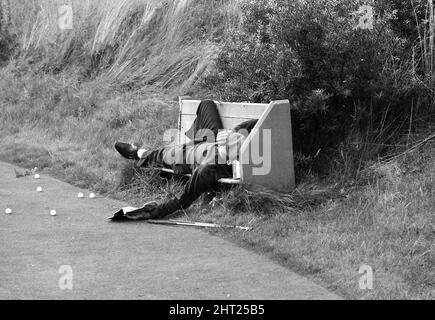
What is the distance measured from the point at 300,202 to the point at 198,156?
47.4 inches

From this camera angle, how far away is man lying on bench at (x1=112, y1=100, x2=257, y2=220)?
7520 millimetres

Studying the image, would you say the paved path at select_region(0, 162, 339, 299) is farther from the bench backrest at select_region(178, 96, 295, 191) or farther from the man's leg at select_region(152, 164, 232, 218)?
the bench backrest at select_region(178, 96, 295, 191)

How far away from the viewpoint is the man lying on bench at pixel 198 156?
752cm

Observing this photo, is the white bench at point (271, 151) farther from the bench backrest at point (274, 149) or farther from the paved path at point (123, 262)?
the paved path at point (123, 262)

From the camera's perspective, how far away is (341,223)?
672cm

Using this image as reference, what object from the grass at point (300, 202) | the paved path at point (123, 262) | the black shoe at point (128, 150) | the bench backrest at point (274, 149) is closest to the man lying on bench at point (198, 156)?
the black shoe at point (128, 150)

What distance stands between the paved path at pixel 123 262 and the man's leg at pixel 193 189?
0.82 feet

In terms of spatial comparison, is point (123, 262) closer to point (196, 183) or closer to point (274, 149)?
point (196, 183)

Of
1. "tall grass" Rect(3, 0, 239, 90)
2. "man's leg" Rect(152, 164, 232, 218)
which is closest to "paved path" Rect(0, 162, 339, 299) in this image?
"man's leg" Rect(152, 164, 232, 218)

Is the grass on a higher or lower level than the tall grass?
lower

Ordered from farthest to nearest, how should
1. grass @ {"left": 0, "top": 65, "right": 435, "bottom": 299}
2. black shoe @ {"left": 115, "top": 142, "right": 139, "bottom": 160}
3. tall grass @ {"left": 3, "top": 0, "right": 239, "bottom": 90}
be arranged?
tall grass @ {"left": 3, "top": 0, "right": 239, "bottom": 90} → black shoe @ {"left": 115, "top": 142, "right": 139, "bottom": 160} → grass @ {"left": 0, "top": 65, "right": 435, "bottom": 299}

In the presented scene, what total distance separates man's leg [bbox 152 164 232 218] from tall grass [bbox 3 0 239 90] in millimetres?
3956

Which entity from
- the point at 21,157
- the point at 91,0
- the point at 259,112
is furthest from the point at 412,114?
the point at 91,0

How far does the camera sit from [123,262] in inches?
242
